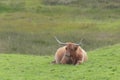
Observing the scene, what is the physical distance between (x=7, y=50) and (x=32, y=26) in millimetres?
20388

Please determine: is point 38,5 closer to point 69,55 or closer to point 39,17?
point 39,17

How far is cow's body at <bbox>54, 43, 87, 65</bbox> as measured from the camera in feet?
66.0

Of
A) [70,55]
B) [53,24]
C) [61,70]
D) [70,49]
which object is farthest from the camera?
[53,24]

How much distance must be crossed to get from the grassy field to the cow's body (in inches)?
461

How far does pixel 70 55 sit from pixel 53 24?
1406 inches

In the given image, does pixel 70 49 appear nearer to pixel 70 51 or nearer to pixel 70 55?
pixel 70 51

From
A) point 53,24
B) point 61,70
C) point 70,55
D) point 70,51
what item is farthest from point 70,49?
point 53,24

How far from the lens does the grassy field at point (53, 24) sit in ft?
123

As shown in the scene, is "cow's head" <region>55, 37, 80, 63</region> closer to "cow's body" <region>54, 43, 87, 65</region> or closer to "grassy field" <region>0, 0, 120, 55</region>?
"cow's body" <region>54, 43, 87, 65</region>

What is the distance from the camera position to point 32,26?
53938mm

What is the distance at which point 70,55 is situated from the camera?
20.3m

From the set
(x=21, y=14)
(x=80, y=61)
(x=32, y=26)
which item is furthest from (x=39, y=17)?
(x=80, y=61)

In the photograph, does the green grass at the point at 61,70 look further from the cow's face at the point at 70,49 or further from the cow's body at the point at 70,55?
the cow's face at the point at 70,49

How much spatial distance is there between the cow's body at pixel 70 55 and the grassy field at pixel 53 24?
1170 centimetres
